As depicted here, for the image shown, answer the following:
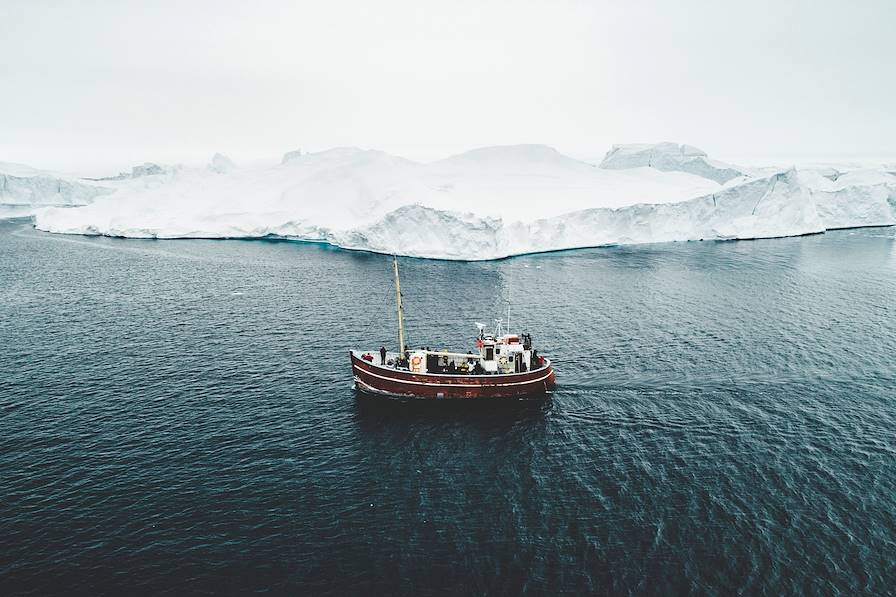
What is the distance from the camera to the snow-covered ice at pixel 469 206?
128625mm

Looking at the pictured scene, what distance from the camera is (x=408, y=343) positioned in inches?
2571

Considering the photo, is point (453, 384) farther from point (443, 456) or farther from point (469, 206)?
point (469, 206)

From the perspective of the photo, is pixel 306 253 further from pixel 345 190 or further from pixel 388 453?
pixel 388 453

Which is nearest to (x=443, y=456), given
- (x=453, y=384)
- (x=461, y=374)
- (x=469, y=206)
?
(x=453, y=384)

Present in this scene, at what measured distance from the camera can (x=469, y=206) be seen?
14238 cm

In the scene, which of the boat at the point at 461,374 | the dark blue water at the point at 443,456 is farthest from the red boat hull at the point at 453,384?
the dark blue water at the point at 443,456

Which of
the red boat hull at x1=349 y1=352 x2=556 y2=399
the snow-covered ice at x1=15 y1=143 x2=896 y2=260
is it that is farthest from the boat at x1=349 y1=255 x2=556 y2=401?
the snow-covered ice at x1=15 y1=143 x2=896 y2=260

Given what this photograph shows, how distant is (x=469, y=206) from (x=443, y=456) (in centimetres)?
10619

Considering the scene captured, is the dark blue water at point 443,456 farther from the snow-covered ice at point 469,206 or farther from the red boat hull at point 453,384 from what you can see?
the snow-covered ice at point 469,206

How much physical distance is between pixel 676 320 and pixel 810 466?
3590cm

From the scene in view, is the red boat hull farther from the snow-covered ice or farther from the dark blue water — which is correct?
the snow-covered ice

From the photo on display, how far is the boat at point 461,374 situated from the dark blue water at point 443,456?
2307 mm

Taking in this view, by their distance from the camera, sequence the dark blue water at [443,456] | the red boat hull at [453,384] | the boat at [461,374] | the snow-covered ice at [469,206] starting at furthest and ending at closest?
the snow-covered ice at [469,206] → the boat at [461,374] → the red boat hull at [453,384] → the dark blue water at [443,456]

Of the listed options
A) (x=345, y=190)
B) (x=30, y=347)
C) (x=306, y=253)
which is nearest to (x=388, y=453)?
(x=30, y=347)
